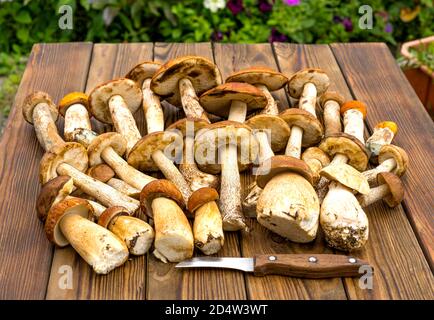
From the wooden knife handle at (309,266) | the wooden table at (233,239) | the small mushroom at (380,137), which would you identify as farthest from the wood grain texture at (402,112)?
the wooden knife handle at (309,266)

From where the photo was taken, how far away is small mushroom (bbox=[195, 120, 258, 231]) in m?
2.52

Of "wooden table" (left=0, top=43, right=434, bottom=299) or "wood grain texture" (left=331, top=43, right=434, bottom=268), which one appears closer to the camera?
"wooden table" (left=0, top=43, right=434, bottom=299)

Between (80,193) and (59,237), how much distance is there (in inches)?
12.9

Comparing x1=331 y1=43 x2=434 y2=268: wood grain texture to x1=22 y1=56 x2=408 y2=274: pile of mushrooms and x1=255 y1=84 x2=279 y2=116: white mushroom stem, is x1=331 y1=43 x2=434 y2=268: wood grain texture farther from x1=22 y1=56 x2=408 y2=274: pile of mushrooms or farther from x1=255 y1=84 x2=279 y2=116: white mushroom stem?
x1=255 y1=84 x2=279 y2=116: white mushroom stem

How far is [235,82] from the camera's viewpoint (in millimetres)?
2980

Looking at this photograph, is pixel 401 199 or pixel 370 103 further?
pixel 370 103

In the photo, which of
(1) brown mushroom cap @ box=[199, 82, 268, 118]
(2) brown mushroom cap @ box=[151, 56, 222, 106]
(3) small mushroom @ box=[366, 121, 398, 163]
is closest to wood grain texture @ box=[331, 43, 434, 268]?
(3) small mushroom @ box=[366, 121, 398, 163]

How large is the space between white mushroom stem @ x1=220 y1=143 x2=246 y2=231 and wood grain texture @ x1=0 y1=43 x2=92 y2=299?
27.6 inches

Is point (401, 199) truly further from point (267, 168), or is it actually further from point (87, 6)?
point (87, 6)

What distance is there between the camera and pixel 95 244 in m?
2.26

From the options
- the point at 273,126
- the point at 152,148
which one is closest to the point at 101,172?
the point at 152,148

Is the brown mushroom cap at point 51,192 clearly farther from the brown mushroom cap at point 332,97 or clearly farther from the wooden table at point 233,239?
the brown mushroom cap at point 332,97
